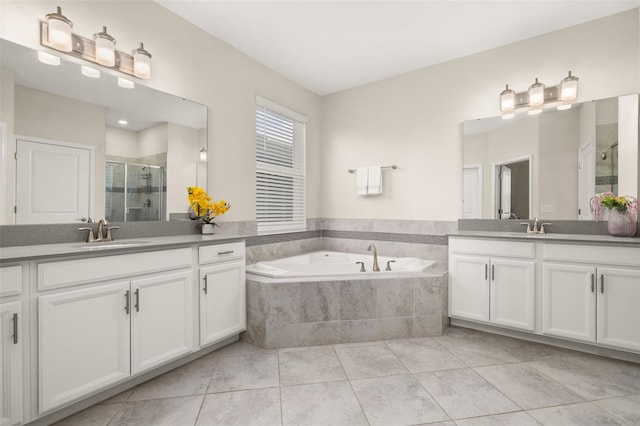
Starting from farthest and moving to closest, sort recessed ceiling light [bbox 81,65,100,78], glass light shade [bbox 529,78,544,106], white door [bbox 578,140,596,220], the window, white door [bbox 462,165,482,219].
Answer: the window < white door [bbox 462,165,482,219] < glass light shade [bbox 529,78,544,106] < white door [bbox 578,140,596,220] < recessed ceiling light [bbox 81,65,100,78]

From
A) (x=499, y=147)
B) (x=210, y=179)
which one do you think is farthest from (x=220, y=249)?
(x=499, y=147)

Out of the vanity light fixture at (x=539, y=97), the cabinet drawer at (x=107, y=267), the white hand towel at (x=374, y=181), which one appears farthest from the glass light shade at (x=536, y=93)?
the cabinet drawer at (x=107, y=267)

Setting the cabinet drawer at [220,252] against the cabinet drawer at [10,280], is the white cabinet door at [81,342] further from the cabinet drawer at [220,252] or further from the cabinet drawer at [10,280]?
the cabinet drawer at [220,252]

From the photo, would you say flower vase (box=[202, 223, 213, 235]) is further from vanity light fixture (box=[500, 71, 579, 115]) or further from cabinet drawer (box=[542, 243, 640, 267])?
vanity light fixture (box=[500, 71, 579, 115])

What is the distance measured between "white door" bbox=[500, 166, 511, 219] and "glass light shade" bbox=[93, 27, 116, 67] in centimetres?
340

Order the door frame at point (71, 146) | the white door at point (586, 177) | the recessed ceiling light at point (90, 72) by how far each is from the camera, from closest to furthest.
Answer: the door frame at point (71, 146) → the recessed ceiling light at point (90, 72) → the white door at point (586, 177)

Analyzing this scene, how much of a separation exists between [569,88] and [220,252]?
3221 millimetres

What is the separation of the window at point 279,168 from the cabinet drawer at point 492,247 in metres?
1.85

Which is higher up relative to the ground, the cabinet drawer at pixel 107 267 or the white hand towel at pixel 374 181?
the white hand towel at pixel 374 181

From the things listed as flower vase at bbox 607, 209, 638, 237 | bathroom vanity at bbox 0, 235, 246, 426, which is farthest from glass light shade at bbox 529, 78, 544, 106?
bathroom vanity at bbox 0, 235, 246, 426

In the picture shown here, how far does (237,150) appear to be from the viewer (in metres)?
3.05

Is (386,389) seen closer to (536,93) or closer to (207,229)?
(207,229)

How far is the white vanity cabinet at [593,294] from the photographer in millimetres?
2129

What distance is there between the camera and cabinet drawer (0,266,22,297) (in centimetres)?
133
